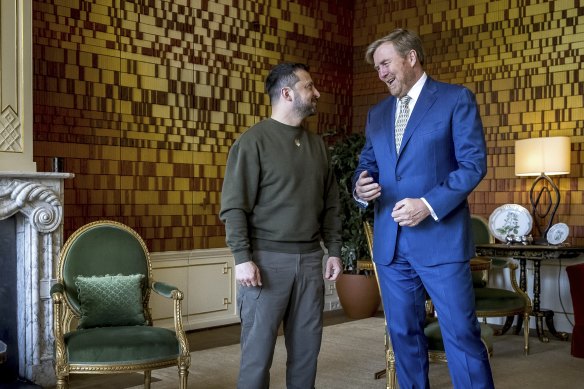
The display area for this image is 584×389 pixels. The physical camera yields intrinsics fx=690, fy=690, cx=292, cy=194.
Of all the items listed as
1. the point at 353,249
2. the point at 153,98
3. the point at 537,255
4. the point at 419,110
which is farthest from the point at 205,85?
the point at 419,110

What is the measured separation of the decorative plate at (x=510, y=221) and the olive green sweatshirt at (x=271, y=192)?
3253mm

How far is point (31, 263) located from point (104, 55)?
72.3 inches

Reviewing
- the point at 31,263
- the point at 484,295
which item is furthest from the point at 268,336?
the point at 484,295

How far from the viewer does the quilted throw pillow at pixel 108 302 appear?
3.48 m

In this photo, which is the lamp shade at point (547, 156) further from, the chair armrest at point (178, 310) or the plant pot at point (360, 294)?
the chair armrest at point (178, 310)

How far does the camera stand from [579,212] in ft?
18.5

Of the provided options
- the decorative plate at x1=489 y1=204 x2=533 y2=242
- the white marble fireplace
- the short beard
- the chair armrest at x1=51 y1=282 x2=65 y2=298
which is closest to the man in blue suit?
the short beard

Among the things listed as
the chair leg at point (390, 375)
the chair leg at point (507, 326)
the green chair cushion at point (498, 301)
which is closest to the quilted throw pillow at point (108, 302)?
the chair leg at point (390, 375)

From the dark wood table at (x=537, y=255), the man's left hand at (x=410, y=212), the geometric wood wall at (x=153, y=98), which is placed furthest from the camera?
the dark wood table at (x=537, y=255)

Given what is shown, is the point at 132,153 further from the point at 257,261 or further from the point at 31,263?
the point at 257,261

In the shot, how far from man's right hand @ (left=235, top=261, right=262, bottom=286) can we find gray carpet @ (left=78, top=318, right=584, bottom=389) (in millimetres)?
1583

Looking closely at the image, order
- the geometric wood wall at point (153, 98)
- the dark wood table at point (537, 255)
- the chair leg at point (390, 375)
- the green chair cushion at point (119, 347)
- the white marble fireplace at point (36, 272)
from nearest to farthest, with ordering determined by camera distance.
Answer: the green chair cushion at point (119, 347) < the chair leg at point (390, 375) < the white marble fireplace at point (36, 272) < the geometric wood wall at point (153, 98) < the dark wood table at point (537, 255)

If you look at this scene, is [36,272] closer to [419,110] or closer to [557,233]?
[419,110]

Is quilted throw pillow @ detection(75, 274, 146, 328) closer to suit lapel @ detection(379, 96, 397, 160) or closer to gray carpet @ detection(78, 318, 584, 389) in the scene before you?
gray carpet @ detection(78, 318, 584, 389)
